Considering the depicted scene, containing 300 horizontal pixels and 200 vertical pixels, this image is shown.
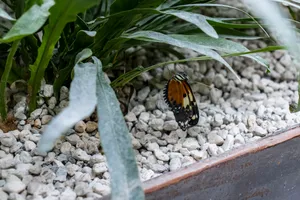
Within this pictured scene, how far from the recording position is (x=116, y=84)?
2.64 feet

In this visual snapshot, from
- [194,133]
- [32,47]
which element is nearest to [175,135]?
[194,133]

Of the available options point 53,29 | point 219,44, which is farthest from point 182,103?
point 53,29

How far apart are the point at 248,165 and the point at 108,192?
0.19 metres

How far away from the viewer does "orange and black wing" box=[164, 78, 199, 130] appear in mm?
783

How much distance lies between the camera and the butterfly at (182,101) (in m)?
0.78

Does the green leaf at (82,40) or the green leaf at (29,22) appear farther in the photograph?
the green leaf at (82,40)

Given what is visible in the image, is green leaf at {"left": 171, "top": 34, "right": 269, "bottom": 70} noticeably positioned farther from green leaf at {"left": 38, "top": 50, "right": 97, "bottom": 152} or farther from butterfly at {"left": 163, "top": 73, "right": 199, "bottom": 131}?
green leaf at {"left": 38, "top": 50, "right": 97, "bottom": 152}

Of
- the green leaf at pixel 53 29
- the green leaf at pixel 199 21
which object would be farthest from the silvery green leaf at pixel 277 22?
the green leaf at pixel 53 29

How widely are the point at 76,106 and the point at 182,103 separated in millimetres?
308

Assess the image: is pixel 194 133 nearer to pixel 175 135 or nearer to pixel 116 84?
→ pixel 175 135

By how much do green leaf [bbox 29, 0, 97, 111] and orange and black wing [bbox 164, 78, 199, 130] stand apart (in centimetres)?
19

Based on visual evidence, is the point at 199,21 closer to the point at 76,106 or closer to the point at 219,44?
the point at 219,44

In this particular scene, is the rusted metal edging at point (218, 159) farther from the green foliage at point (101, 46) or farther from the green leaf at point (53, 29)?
the green leaf at point (53, 29)

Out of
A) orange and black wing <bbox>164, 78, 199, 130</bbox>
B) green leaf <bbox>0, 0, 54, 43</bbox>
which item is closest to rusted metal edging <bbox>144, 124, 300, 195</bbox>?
orange and black wing <bbox>164, 78, 199, 130</bbox>
